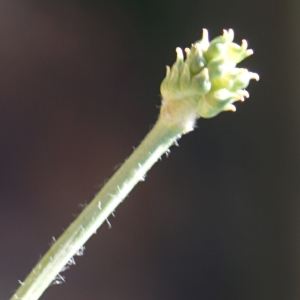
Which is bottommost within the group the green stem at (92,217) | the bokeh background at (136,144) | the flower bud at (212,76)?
the green stem at (92,217)

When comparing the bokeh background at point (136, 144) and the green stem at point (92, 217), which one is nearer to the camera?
the green stem at point (92, 217)

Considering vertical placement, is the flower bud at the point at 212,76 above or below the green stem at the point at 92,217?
above

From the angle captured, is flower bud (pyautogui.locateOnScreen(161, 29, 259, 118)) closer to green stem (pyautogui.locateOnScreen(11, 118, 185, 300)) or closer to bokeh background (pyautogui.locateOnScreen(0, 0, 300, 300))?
green stem (pyautogui.locateOnScreen(11, 118, 185, 300))

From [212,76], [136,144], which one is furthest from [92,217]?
[136,144]

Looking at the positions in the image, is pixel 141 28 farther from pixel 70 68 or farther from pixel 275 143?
pixel 275 143

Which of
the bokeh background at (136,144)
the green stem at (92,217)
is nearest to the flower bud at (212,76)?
the green stem at (92,217)

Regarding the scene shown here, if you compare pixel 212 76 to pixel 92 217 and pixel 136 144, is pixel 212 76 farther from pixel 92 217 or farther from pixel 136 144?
pixel 136 144

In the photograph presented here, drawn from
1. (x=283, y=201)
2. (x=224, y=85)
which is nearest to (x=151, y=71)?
(x=283, y=201)

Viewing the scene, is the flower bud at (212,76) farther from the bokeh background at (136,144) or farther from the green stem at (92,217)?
the bokeh background at (136,144)
